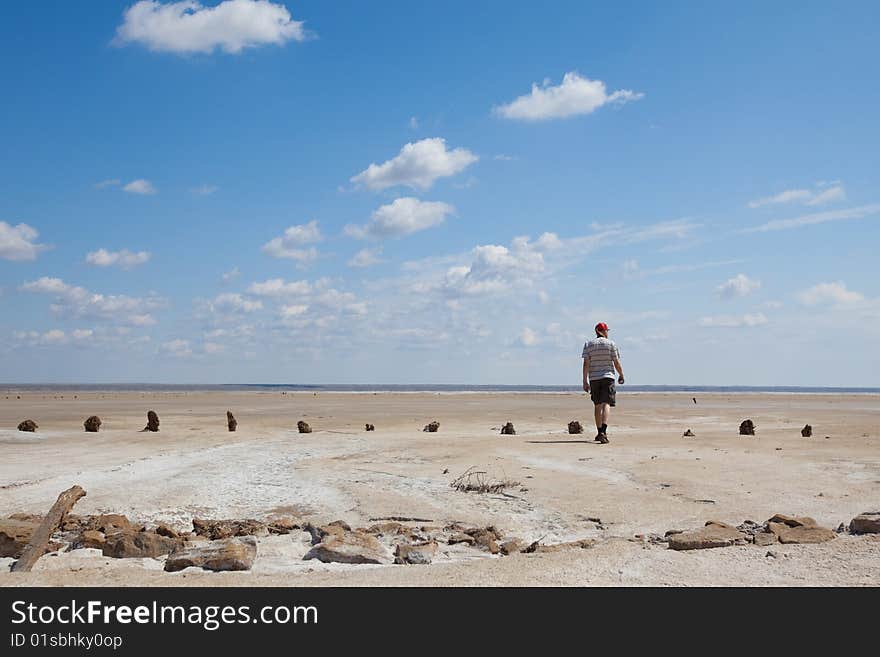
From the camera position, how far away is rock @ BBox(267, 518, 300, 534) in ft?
19.7

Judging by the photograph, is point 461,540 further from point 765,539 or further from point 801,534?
point 801,534

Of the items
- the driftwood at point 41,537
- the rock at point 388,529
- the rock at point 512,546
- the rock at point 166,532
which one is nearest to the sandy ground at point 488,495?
the driftwood at point 41,537

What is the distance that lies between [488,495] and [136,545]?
11.6ft

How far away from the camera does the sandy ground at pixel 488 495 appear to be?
434 centimetres

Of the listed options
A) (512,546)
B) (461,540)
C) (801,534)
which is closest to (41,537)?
(461,540)

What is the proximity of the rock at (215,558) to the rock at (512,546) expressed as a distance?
176 cm

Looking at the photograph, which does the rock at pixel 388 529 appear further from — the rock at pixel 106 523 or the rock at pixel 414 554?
the rock at pixel 106 523

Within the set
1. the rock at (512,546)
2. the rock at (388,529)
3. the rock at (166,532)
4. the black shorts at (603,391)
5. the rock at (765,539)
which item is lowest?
the rock at (388,529)

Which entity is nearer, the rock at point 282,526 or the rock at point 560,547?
the rock at point 560,547
